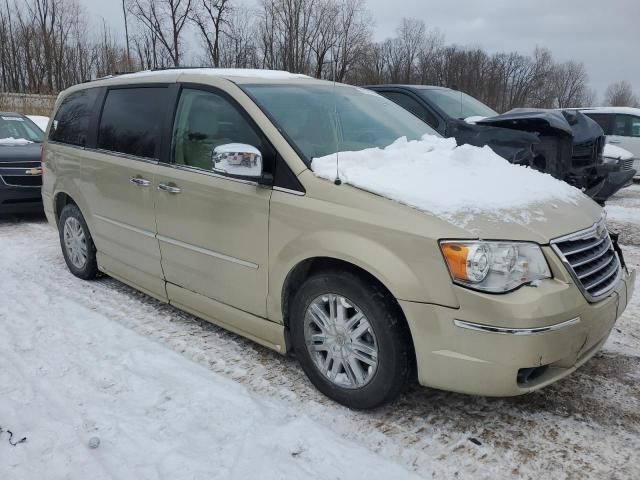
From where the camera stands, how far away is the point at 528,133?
564 cm

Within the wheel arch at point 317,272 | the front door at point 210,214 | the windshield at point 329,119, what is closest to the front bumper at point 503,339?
the wheel arch at point 317,272

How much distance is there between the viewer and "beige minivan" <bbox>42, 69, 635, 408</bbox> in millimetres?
2430

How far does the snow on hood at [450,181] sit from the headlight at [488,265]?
142mm

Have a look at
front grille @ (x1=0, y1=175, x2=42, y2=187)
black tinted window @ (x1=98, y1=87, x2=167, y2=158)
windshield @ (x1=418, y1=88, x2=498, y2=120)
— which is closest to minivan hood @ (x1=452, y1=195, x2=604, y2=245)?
black tinted window @ (x1=98, y1=87, x2=167, y2=158)

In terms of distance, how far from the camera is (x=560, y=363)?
8.41 feet

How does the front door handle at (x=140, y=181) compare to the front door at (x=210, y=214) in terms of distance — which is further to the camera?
the front door handle at (x=140, y=181)

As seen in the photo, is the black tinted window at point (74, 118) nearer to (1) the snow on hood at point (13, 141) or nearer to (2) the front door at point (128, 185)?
(2) the front door at point (128, 185)

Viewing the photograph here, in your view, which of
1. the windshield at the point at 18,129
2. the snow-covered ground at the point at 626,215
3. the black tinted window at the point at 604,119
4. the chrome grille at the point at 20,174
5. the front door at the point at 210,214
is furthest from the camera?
the black tinted window at the point at 604,119

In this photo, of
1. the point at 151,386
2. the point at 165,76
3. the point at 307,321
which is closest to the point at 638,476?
the point at 307,321

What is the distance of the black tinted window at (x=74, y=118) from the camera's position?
15.4 feet

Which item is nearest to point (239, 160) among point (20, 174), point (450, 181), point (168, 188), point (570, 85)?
point (168, 188)

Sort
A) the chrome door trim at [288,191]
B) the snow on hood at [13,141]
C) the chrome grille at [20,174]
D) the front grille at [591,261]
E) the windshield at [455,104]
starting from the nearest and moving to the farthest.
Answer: the front grille at [591,261] < the chrome door trim at [288,191] < the windshield at [455,104] < the chrome grille at [20,174] < the snow on hood at [13,141]

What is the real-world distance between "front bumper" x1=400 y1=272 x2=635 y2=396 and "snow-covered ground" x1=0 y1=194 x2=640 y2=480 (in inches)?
13.5

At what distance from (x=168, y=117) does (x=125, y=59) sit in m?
35.4
